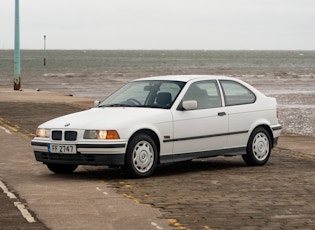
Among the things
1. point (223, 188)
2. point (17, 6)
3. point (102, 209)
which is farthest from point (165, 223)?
point (17, 6)

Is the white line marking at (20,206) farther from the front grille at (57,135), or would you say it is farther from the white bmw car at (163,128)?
the white bmw car at (163,128)

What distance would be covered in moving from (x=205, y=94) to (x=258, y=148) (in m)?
1.34

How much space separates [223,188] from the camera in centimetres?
1209

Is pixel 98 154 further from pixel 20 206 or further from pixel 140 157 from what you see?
pixel 20 206

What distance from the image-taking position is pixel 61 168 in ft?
44.8

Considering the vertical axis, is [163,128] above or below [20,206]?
above

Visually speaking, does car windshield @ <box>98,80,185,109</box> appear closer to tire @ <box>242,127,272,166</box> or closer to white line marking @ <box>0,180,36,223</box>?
tire @ <box>242,127,272,166</box>

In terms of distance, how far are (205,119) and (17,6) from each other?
32.7 metres

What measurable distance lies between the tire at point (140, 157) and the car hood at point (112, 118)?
0.27 meters

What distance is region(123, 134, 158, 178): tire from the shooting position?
502 inches

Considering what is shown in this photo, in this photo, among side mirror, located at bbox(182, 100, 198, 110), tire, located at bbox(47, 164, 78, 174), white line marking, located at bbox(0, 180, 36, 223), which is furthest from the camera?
tire, located at bbox(47, 164, 78, 174)

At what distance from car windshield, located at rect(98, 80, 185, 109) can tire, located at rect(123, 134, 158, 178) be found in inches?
32.4

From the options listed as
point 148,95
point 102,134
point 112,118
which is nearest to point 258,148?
point 148,95

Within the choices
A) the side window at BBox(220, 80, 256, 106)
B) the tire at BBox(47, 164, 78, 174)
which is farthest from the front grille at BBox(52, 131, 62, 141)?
the side window at BBox(220, 80, 256, 106)
